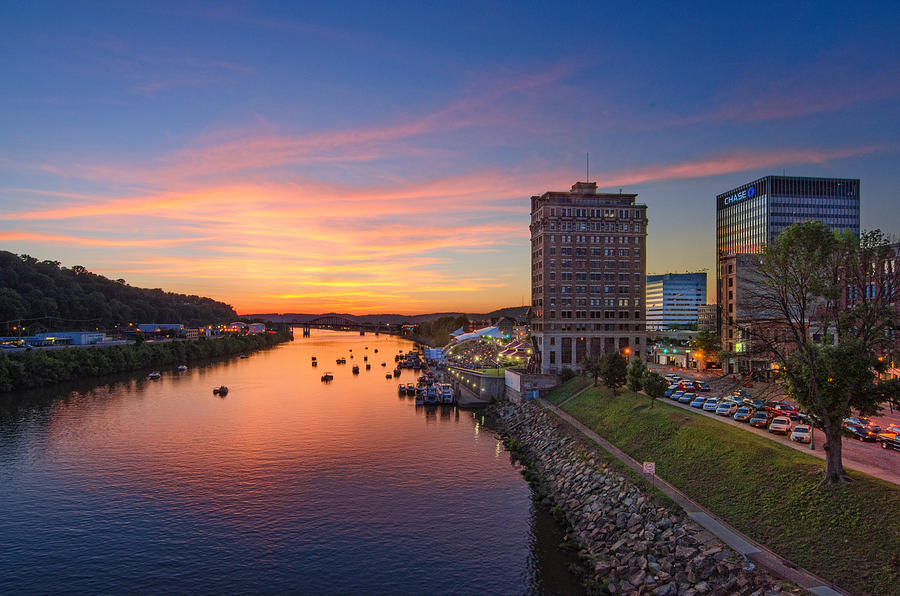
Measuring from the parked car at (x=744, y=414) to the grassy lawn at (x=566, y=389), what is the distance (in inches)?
1084

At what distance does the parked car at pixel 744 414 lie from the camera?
54.4 metres

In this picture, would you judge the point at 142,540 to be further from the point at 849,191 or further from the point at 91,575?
the point at 849,191

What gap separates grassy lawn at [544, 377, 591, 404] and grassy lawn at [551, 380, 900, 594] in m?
29.8

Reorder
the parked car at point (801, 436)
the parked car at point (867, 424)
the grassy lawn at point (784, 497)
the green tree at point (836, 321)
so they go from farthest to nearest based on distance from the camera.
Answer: the parked car at point (867, 424), the parked car at point (801, 436), the green tree at point (836, 321), the grassy lawn at point (784, 497)

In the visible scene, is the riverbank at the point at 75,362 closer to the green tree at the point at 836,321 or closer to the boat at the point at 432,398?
the boat at the point at 432,398

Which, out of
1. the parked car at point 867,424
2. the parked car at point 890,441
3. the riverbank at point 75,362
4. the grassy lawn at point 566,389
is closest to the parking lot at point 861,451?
the parked car at point 890,441

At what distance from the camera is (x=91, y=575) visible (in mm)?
35719

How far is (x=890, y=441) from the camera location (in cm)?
4244

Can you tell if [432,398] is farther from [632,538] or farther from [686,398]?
[632,538]

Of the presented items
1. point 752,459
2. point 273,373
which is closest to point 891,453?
point 752,459

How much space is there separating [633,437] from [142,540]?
43861mm

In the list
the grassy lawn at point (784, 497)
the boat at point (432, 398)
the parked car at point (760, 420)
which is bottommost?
the boat at point (432, 398)

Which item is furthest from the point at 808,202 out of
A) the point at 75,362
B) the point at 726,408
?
the point at 75,362

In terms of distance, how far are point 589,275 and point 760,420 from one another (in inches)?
2613
